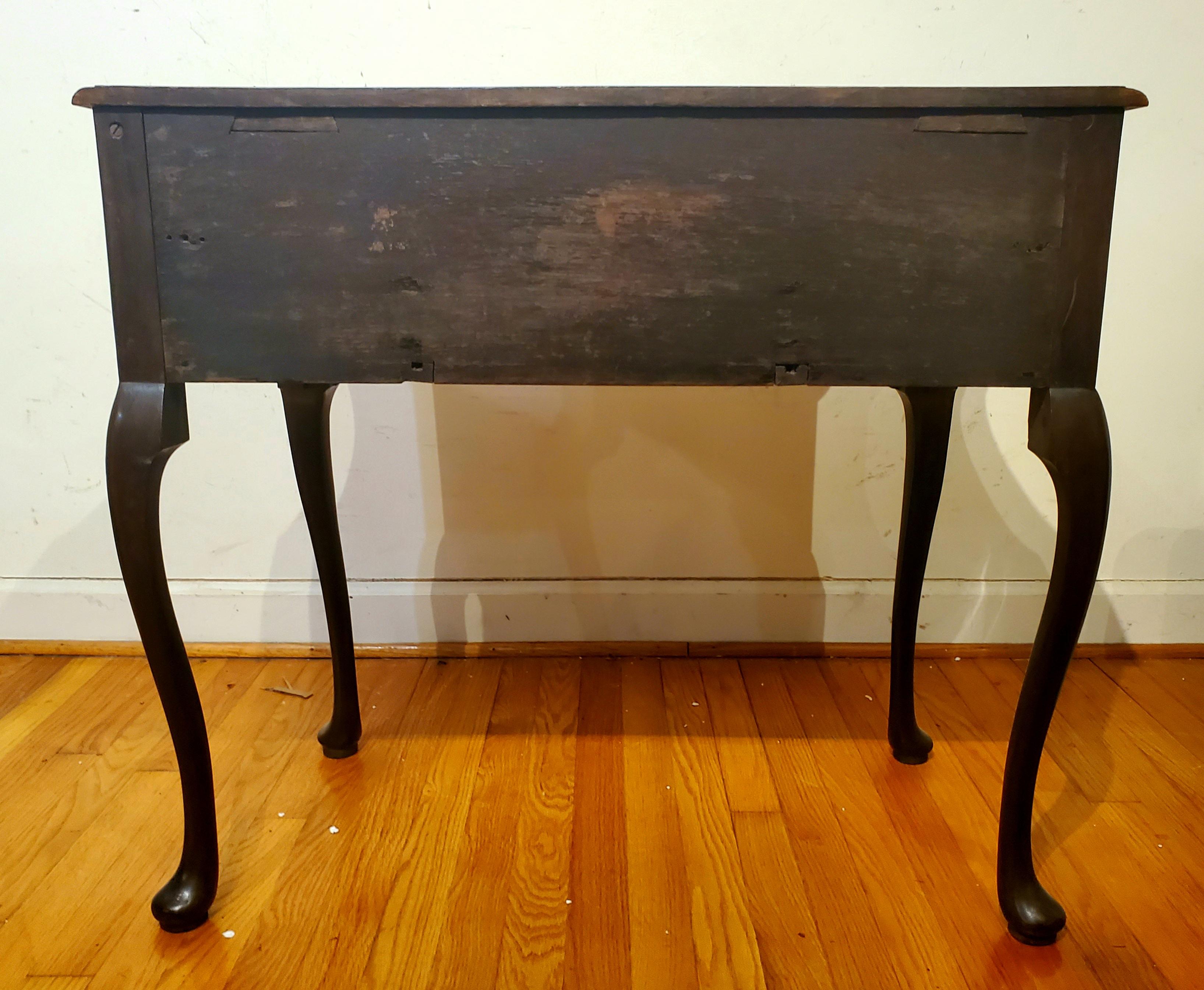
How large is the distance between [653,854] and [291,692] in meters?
0.65

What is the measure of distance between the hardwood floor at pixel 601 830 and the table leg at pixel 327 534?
0.15ft

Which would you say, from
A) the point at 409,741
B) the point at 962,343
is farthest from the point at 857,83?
the point at 409,741

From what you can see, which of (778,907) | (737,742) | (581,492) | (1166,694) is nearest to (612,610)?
(581,492)

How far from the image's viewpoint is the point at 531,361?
28.2 inches

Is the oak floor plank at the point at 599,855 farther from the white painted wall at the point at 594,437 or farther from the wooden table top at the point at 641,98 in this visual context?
the wooden table top at the point at 641,98

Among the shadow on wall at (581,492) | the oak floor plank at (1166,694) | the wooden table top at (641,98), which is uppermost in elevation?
the wooden table top at (641,98)

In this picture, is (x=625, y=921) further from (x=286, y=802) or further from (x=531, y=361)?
(x=531, y=361)

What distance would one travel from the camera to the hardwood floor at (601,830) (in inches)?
30.8

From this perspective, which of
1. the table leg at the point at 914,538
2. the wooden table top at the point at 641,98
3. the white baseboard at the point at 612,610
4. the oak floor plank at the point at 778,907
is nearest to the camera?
the wooden table top at the point at 641,98

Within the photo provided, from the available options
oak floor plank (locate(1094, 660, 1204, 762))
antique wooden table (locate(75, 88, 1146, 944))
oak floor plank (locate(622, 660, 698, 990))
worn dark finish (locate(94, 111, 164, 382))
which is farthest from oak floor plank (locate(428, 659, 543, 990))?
oak floor plank (locate(1094, 660, 1204, 762))

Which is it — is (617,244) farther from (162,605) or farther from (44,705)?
(44,705)

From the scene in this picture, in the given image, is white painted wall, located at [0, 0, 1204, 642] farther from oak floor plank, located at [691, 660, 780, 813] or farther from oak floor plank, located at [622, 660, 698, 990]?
oak floor plank, located at [622, 660, 698, 990]

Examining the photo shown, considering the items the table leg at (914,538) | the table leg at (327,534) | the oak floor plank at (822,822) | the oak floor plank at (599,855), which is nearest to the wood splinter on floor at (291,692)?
the table leg at (327,534)

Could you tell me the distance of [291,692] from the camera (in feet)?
4.23
